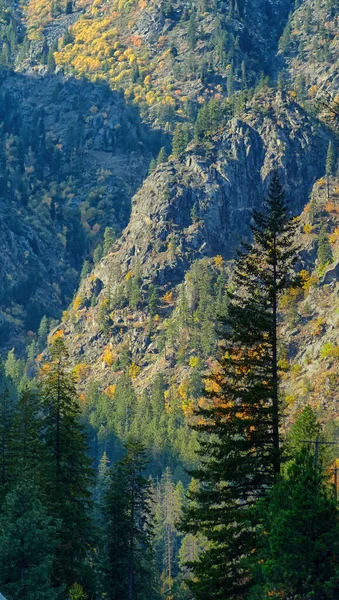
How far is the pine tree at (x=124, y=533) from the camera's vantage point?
55.3m

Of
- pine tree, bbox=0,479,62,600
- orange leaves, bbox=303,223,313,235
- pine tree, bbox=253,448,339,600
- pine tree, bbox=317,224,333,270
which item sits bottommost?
pine tree, bbox=253,448,339,600

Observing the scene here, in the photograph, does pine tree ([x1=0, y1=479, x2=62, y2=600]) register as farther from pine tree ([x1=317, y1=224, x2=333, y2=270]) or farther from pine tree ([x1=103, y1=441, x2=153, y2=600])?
pine tree ([x1=317, y1=224, x2=333, y2=270])

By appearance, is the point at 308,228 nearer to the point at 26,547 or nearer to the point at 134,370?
the point at 134,370

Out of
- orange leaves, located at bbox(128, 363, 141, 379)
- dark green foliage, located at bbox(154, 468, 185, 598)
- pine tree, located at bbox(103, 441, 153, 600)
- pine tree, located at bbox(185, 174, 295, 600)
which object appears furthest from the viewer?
orange leaves, located at bbox(128, 363, 141, 379)

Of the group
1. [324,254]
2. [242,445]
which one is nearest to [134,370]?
[324,254]

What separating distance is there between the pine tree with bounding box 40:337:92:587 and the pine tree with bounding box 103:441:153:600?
17.1 ft

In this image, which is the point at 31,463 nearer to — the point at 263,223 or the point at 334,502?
the point at 263,223

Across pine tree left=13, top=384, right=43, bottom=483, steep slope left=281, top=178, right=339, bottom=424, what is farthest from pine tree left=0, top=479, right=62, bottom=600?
steep slope left=281, top=178, right=339, bottom=424

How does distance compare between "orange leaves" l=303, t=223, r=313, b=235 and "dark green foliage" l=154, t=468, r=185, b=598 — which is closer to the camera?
"dark green foliage" l=154, t=468, r=185, b=598

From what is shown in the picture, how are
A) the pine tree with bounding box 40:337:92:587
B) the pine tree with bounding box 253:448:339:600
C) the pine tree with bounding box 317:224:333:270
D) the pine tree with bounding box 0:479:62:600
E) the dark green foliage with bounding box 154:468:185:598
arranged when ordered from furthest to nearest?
the pine tree with bounding box 317:224:333:270, the dark green foliage with bounding box 154:468:185:598, the pine tree with bounding box 40:337:92:587, the pine tree with bounding box 0:479:62:600, the pine tree with bounding box 253:448:339:600

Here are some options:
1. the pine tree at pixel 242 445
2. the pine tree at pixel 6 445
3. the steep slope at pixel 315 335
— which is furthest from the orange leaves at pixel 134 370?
the pine tree at pixel 242 445

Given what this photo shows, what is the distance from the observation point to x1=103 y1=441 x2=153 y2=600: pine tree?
55.3m

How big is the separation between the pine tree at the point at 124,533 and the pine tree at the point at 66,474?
5.22 meters

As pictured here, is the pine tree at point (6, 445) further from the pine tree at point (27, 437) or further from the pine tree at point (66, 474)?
the pine tree at point (66, 474)
